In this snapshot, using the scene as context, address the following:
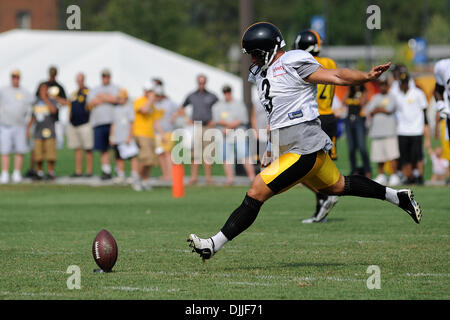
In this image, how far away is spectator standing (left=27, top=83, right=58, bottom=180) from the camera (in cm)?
1862

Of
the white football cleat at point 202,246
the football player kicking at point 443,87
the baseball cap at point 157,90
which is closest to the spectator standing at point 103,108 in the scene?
the baseball cap at point 157,90

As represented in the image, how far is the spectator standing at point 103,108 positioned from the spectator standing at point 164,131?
31.2 inches

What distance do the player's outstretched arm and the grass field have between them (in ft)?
4.80

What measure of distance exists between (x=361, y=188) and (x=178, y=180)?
24.4 ft

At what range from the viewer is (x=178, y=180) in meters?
15.1

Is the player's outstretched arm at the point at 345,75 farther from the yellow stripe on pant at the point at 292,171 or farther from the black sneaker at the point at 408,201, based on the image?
the black sneaker at the point at 408,201

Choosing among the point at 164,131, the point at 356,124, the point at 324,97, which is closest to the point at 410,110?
the point at 356,124

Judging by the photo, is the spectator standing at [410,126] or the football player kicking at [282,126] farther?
the spectator standing at [410,126]

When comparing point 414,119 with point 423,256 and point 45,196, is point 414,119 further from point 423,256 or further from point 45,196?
point 423,256

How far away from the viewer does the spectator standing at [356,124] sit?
17.7 m

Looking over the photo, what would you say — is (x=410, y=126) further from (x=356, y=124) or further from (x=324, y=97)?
(x=324, y=97)

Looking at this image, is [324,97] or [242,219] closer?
[242,219]

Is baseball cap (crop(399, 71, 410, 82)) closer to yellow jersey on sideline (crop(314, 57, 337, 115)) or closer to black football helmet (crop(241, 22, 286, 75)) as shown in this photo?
yellow jersey on sideline (crop(314, 57, 337, 115))

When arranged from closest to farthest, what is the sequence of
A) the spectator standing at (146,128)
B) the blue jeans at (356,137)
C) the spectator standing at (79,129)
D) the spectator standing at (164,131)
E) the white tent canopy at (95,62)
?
the spectator standing at (146,128) < the spectator standing at (164,131) < the blue jeans at (356,137) < the spectator standing at (79,129) < the white tent canopy at (95,62)
